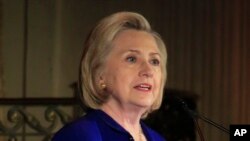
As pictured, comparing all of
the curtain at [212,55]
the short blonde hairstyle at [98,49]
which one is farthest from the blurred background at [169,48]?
the short blonde hairstyle at [98,49]

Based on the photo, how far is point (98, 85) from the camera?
1.58m

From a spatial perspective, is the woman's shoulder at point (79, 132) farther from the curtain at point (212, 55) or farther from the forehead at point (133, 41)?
the curtain at point (212, 55)

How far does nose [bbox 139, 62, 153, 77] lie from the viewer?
1513 millimetres

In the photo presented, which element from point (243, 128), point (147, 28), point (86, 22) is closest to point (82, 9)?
point (86, 22)

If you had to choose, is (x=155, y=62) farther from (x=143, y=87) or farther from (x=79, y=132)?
(x=79, y=132)

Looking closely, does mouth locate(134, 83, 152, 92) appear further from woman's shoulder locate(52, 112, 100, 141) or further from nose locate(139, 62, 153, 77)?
woman's shoulder locate(52, 112, 100, 141)

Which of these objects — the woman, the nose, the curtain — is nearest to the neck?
the woman

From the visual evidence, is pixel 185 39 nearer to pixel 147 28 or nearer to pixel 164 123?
pixel 164 123

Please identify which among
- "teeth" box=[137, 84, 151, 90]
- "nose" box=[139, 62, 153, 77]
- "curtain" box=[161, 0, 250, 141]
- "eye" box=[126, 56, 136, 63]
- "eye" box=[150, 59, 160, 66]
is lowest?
"curtain" box=[161, 0, 250, 141]

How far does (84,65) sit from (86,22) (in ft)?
17.2

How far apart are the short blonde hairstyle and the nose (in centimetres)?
10

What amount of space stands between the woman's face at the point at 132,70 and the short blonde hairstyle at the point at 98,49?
0.06 feet

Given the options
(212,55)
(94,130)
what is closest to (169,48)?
(212,55)

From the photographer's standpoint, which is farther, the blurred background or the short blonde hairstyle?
Answer: the blurred background
